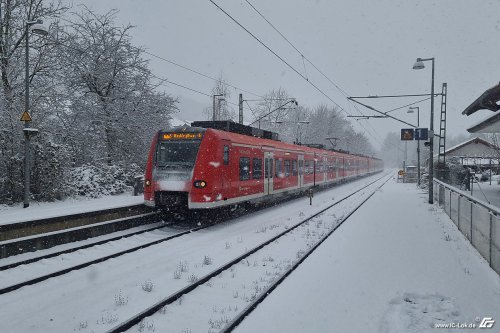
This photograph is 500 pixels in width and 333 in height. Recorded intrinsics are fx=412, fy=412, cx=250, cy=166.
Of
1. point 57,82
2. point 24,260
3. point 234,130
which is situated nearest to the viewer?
point 24,260

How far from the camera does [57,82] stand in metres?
21.1

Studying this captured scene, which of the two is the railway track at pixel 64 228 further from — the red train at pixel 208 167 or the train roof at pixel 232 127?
the train roof at pixel 232 127

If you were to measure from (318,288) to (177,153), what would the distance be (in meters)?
7.02

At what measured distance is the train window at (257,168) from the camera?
14.7 metres

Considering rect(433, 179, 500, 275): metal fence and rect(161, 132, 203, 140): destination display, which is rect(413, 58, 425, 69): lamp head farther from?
rect(161, 132, 203, 140): destination display

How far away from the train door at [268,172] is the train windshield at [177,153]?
14.7ft

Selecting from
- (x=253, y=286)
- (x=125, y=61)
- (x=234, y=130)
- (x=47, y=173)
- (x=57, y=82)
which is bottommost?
(x=253, y=286)

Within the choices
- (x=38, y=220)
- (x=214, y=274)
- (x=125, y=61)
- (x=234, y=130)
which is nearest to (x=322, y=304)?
(x=214, y=274)

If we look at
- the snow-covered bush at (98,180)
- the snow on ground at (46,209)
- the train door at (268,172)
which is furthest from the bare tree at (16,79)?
the train door at (268,172)

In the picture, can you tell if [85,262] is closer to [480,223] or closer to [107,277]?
[107,277]

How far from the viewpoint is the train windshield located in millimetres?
11977

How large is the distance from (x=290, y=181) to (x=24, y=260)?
12.8 m

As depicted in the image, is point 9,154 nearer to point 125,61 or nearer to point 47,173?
point 47,173

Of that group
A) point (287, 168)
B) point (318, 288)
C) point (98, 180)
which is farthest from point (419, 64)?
point (318, 288)
